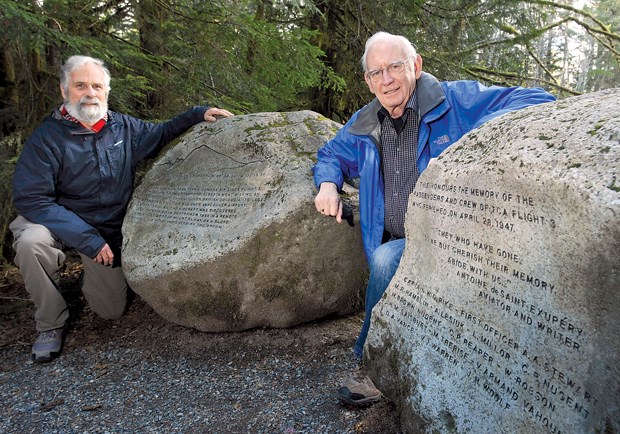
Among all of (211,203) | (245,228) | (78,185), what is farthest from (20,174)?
(245,228)

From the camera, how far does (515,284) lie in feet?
5.98

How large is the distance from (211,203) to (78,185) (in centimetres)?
124

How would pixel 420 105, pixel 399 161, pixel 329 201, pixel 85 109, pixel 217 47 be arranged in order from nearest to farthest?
1. pixel 420 105
2. pixel 399 161
3. pixel 329 201
4. pixel 85 109
5. pixel 217 47

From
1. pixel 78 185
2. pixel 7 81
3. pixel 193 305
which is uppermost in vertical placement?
pixel 7 81

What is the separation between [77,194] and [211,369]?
2007mm

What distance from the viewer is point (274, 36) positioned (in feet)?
16.9

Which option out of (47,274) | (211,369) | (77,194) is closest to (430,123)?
(211,369)

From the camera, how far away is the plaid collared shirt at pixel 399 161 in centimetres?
289

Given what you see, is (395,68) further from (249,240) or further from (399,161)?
(249,240)

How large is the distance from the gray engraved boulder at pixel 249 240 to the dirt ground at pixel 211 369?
164 millimetres

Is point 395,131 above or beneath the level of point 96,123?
beneath

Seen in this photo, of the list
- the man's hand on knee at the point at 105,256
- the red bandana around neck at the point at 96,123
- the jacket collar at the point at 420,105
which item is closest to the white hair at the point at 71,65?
the red bandana around neck at the point at 96,123

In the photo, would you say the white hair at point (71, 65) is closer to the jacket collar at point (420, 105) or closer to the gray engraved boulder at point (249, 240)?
the gray engraved boulder at point (249, 240)

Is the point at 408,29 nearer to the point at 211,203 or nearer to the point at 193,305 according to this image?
the point at 211,203
